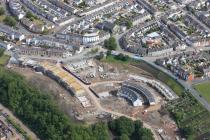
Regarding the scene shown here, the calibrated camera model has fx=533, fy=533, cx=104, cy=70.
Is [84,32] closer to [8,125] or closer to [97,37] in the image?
[97,37]

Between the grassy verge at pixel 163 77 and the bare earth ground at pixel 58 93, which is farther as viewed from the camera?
the grassy verge at pixel 163 77

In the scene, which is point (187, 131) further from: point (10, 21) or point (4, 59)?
point (10, 21)

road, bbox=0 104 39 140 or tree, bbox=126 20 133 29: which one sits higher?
tree, bbox=126 20 133 29

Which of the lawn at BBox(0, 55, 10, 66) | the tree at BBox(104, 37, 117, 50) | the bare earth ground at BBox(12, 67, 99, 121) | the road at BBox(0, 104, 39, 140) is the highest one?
the tree at BBox(104, 37, 117, 50)

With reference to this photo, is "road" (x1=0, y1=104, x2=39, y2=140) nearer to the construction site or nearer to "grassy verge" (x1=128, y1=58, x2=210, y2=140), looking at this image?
the construction site

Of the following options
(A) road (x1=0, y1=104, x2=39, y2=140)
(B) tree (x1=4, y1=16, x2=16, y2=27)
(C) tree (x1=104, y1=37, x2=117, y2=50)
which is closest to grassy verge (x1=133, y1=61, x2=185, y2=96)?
(C) tree (x1=104, y1=37, x2=117, y2=50)

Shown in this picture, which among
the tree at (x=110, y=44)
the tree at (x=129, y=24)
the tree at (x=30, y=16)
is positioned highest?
the tree at (x=30, y=16)

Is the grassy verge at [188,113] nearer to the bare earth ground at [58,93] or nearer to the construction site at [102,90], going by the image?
the construction site at [102,90]

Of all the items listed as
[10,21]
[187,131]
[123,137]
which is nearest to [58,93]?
[123,137]

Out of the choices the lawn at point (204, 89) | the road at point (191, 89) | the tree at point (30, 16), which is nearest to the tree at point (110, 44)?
the road at point (191, 89)
